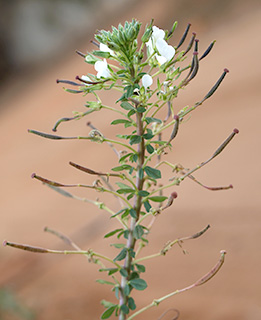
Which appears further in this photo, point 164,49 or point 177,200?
point 177,200

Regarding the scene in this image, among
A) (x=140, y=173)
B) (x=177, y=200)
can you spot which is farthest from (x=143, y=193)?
A: (x=177, y=200)

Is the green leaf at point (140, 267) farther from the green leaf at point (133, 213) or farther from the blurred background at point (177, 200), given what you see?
the blurred background at point (177, 200)

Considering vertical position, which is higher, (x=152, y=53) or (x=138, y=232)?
(x=152, y=53)

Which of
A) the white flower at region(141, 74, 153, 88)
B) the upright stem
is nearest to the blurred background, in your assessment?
the upright stem

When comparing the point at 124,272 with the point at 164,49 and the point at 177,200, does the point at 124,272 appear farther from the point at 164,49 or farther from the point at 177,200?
the point at 177,200

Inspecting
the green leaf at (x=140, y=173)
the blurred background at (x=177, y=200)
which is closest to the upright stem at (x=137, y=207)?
the green leaf at (x=140, y=173)
